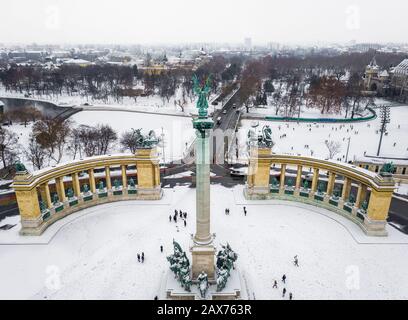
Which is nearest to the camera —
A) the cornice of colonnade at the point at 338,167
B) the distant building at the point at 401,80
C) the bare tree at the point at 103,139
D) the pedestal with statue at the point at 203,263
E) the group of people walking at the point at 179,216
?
the pedestal with statue at the point at 203,263

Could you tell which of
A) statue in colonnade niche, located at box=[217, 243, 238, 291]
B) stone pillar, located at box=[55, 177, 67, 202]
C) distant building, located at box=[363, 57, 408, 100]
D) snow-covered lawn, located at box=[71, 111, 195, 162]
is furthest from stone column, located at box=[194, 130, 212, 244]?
distant building, located at box=[363, 57, 408, 100]

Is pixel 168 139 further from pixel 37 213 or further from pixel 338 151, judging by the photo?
pixel 37 213

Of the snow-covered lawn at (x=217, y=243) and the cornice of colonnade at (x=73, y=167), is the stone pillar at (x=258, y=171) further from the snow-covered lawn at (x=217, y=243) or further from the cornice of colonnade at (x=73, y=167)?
the cornice of colonnade at (x=73, y=167)

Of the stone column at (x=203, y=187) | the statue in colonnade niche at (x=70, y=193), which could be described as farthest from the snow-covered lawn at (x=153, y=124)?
the stone column at (x=203, y=187)

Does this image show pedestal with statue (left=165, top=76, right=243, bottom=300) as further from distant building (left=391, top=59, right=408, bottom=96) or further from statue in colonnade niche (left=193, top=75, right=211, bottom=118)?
distant building (left=391, top=59, right=408, bottom=96)

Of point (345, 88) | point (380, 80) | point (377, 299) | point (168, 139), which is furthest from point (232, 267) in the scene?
point (380, 80)
